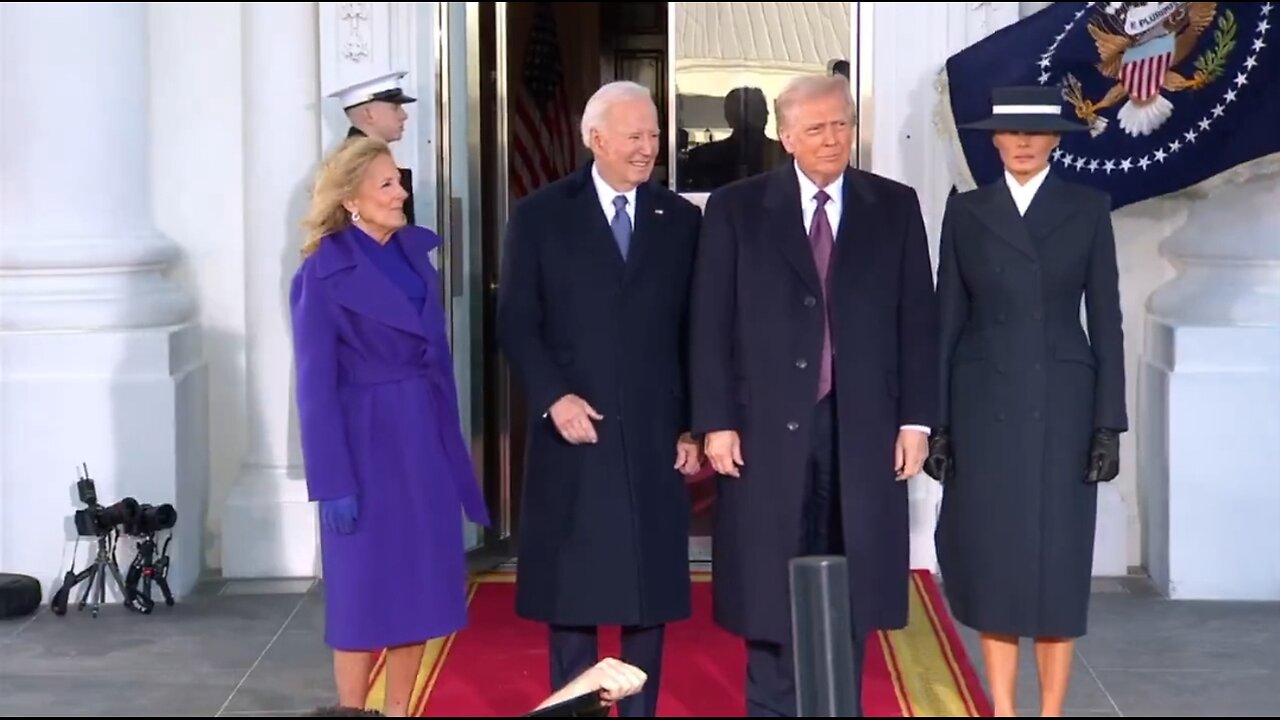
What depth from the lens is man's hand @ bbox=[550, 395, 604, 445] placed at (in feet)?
15.9

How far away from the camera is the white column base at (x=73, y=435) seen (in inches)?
280

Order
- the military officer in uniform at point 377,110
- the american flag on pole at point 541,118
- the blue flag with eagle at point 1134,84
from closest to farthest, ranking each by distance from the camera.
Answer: the military officer in uniform at point 377,110 → the blue flag with eagle at point 1134,84 → the american flag on pole at point 541,118

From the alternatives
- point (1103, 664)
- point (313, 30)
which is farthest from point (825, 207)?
point (313, 30)

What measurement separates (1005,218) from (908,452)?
630mm

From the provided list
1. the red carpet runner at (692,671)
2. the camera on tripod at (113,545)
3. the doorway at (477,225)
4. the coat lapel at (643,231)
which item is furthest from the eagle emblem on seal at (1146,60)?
the camera on tripod at (113,545)

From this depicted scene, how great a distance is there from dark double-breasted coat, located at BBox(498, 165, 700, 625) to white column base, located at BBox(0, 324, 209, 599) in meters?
2.61

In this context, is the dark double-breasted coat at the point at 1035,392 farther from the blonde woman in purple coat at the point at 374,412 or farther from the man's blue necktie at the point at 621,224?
the blonde woman in purple coat at the point at 374,412

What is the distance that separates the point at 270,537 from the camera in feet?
24.8

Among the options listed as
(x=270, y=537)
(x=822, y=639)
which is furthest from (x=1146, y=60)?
(x=822, y=639)

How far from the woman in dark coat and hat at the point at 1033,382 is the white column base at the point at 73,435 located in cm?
330

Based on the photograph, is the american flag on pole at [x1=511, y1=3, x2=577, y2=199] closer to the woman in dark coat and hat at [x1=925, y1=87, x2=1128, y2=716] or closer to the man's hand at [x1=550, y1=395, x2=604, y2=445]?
the man's hand at [x1=550, y1=395, x2=604, y2=445]

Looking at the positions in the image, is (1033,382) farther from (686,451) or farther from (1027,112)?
(686,451)

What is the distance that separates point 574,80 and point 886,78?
3010 millimetres

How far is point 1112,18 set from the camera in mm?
6945
